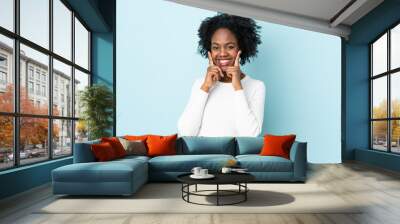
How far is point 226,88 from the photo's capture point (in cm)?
808

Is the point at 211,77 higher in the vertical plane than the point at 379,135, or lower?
higher

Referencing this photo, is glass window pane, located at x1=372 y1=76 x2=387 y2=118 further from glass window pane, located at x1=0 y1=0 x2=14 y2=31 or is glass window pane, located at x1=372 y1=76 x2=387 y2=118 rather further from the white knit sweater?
glass window pane, located at x1=0 y1=0 x2=14 y2=31

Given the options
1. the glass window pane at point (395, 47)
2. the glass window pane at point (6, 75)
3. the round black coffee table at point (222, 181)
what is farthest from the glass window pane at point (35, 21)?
the glass window pane at point (395, 47)

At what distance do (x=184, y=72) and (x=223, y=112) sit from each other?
1232mm

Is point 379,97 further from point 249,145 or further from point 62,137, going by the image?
point 62,137

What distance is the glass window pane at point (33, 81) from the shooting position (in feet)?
17.4

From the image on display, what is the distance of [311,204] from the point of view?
4.38m

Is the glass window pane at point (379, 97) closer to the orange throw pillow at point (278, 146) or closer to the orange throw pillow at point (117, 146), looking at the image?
the orange throw pillow at point (278, 146)

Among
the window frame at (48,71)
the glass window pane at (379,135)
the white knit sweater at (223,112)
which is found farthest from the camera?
the glass window pane at (379,135)

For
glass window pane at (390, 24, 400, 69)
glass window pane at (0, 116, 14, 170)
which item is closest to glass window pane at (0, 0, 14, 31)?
glass window pane at (0, 116, 14, 170)

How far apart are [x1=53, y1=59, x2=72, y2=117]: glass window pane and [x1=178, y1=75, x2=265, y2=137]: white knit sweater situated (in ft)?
7.70

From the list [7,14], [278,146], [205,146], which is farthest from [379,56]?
[7,14]

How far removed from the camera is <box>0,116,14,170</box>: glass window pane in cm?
468

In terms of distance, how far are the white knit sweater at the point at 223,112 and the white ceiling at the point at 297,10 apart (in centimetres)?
139
